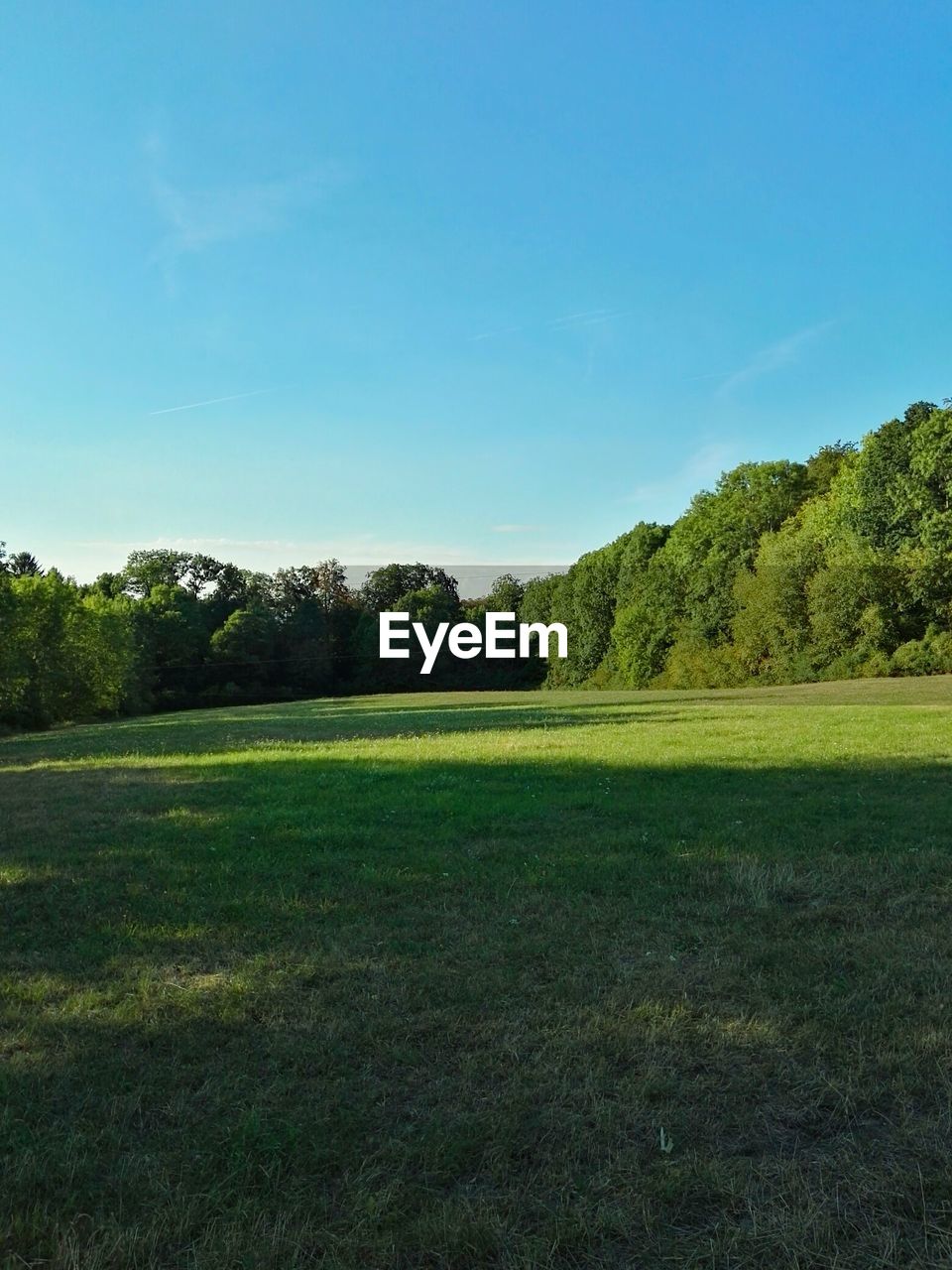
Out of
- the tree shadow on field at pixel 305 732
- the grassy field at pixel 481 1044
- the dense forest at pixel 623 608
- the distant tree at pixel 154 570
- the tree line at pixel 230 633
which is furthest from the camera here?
the distant tree at pixel 154 570

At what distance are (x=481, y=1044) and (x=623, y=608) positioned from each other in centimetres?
7787

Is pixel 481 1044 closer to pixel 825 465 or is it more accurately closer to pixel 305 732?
pixel 305 732

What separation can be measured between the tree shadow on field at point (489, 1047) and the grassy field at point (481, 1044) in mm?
16

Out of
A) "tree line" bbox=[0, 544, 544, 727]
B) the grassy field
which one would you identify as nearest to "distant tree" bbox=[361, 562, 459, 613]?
"tree line" bbox=[0, 544, 544, 727]

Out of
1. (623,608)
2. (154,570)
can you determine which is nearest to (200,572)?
(154,570)

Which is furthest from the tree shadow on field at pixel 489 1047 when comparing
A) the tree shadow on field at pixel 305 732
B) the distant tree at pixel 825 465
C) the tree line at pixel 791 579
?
the distant tree at pixel 825 465

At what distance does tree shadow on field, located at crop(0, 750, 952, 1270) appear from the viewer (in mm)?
3121

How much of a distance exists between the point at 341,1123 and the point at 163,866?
202 inches

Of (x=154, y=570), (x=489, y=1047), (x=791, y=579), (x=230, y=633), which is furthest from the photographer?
(x=154, y=570)

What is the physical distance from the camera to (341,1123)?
3.67 metres

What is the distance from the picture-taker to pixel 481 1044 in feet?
14.3

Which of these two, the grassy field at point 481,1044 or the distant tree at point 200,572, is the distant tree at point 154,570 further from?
the grassy field at point 481,1044

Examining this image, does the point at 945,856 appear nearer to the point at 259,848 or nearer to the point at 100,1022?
the point at 259,848

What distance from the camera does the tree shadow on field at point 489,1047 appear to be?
3.12 metres
